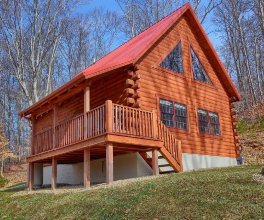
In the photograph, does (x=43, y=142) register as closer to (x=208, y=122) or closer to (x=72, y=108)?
(x=72, y=108)

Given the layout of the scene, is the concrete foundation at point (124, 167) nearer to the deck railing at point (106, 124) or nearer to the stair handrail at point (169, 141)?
the stair handrail at point (169, 141)

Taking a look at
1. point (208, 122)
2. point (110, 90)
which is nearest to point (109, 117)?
point (110, 90)

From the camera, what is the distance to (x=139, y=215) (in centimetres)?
614

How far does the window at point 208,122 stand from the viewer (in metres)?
15.8

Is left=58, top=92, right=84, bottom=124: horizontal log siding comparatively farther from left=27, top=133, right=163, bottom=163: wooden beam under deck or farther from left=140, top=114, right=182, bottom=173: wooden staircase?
left=140, top=114, right=182, bottom=173: wooden staircase

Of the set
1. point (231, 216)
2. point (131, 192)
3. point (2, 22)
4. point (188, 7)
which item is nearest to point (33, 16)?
point (2, 22)

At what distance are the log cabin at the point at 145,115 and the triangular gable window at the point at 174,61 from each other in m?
0.05

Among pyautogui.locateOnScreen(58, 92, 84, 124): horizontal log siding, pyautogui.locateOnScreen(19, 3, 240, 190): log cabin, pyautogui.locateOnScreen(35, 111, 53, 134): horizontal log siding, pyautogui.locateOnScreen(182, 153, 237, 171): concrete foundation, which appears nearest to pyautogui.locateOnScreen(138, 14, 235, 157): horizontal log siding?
pyautogui.locateOnScreen(19, 3, 240, 190): log cabin

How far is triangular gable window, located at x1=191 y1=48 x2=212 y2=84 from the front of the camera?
16672 mm

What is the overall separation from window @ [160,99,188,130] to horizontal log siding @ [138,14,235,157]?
0.24 metres

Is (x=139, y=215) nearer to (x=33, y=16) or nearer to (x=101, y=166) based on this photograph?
(x=101, y=166)

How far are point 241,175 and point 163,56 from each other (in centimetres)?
882

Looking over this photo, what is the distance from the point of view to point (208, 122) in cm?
1622

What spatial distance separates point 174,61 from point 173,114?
2.91 meters
